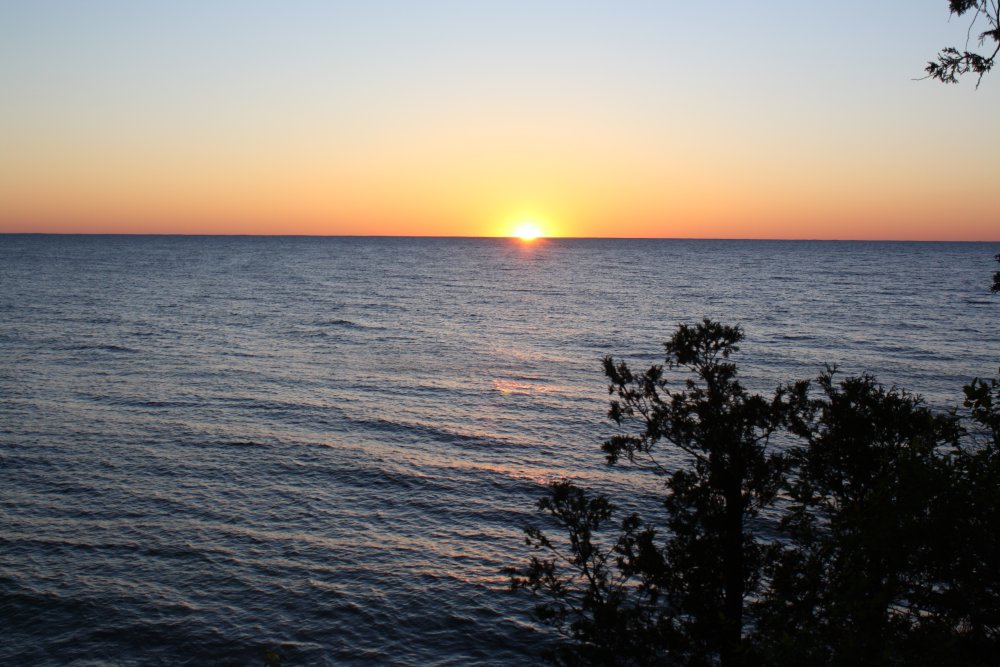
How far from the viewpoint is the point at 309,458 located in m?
34.1

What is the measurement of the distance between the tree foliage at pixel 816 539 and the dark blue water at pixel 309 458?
7272mm

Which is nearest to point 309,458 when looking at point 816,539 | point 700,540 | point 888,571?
point 700,540

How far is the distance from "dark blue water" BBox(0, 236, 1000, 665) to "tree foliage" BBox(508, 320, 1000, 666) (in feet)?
23.9

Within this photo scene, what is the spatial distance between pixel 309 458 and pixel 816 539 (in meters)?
24.9

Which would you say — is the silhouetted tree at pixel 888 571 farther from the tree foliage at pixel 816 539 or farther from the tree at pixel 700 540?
the tree at pixel 700 540

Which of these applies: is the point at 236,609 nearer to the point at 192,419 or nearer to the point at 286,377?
the point at 192,419

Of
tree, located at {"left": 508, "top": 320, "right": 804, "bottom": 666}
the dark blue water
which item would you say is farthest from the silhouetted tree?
the dark blue water

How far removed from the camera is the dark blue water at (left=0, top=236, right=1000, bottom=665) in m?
21.1

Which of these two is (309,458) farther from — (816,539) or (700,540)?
(816,539)

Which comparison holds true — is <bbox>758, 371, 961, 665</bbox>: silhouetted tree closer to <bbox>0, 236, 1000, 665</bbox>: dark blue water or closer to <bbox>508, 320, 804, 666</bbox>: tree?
<bbox>508, 320, 804, 666</bbox>: tree

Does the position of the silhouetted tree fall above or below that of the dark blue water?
above

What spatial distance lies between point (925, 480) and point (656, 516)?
18.5 m

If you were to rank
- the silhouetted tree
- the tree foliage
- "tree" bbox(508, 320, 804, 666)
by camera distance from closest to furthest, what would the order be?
Answer: the silhouetted tree → the tree foliage → "tree" bbox(508, 320, 804, 666)

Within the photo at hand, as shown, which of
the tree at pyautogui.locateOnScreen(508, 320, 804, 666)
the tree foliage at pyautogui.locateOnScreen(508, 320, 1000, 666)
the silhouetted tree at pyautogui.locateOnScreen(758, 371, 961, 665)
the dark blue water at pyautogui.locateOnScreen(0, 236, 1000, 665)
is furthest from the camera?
the dark blue water at pyautogui.locateOnScreen(0, 236, 1000, 665)
